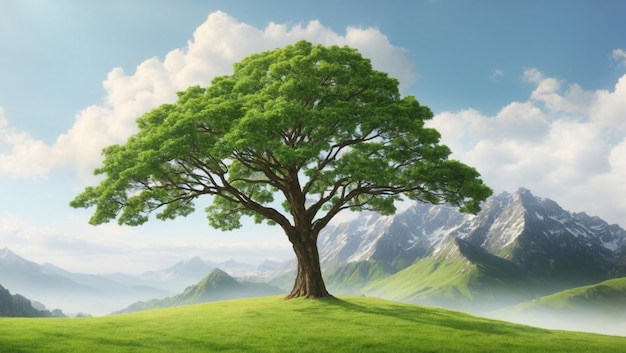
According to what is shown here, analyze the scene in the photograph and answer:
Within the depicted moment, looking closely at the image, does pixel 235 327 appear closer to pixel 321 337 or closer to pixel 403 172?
pixel 321 337

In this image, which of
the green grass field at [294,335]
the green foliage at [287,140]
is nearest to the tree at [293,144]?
the green foliage at [287,140]

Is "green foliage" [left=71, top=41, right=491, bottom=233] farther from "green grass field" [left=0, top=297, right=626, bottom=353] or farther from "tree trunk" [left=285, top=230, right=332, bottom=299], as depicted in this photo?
"green grass field" [left=0, top=297, right=626, bottom=353]

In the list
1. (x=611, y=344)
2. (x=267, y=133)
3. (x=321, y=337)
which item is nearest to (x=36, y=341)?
(x=321, y=337)

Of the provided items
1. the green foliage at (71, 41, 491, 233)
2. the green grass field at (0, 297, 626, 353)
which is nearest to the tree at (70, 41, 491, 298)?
the green foliage at (71, 41, 491, 233)

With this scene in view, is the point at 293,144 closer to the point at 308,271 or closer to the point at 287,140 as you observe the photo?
the point at 287,140

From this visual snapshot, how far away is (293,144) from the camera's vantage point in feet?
113

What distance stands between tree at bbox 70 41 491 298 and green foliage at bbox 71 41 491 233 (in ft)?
0.27

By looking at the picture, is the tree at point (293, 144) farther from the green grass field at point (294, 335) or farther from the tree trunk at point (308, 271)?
Answer: the green grass field at point (294, 335)

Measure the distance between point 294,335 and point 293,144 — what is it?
16.2 meters

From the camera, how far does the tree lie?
29000 mm

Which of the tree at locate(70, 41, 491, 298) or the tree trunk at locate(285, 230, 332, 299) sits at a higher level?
the tree at locate(70, 41, 491, 298)

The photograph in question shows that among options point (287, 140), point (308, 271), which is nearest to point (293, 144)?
point (287, 140)

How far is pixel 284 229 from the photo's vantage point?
3797 centimetres

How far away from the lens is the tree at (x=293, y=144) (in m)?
29.0
